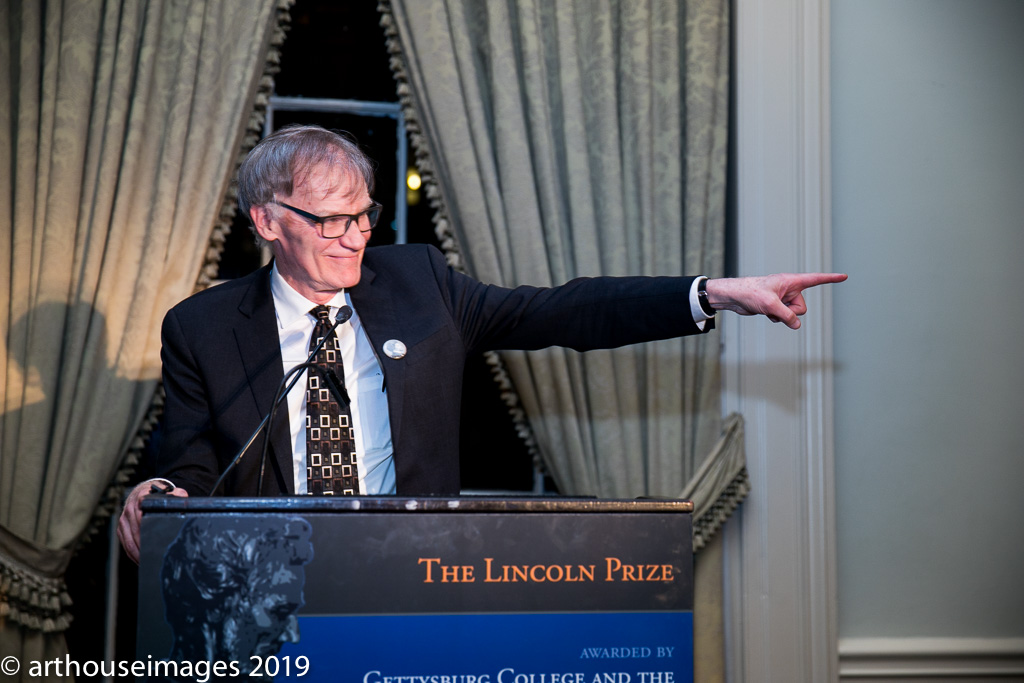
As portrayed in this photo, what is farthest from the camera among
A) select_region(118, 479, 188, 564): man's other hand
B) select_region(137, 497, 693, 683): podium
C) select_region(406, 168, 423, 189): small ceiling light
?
select_region(406, 168, 423, 189): small ceiling light

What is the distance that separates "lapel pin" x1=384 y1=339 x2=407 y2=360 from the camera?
1695 mm

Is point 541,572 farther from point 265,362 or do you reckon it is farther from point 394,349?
point 265,362

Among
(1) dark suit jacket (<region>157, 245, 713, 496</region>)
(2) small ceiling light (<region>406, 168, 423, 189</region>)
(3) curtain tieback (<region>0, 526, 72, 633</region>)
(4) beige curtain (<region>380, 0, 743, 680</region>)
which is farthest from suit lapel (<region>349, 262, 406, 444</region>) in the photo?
(3) curtain tieback (<region>0, 526, 72, 633</region>)

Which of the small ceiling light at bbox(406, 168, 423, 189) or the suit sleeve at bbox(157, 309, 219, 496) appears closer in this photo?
the suit sleeve at bbox(157, 309, 219, 496)

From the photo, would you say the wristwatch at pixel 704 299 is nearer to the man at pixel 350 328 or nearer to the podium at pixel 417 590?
the man at pixel 350 328

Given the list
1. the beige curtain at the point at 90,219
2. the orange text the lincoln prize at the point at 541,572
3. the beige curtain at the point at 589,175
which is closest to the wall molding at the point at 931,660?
the beige curtain at the point at 589,175

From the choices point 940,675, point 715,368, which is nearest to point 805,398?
point 715,368

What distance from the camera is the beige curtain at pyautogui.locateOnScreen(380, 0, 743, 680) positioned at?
2252 millimetres

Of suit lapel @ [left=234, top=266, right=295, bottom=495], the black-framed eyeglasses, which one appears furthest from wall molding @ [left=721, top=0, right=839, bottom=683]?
suit lapel @ [left=234, top=266, right=295, bottom=495]

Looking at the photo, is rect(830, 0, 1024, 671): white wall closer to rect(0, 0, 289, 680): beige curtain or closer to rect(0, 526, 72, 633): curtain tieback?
rect(0, 0, 289, 680): beige curtain

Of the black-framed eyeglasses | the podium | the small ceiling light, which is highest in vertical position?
A: the small ceiling light

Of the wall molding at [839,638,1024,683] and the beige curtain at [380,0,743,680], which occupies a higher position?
the beige curtain at [380,0,743,680]

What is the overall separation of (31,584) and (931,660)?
2.18 m

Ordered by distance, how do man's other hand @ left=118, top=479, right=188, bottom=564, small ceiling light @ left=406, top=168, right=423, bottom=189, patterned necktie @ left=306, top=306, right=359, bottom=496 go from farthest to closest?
1. small ceiling light @ left=406, top=168, right=423, bottom=189
2. patterned necktie @ left=306, top=306, right=359, bottom=496
3. man's other hand @ left=118, top=479, right=188, bottom=564
